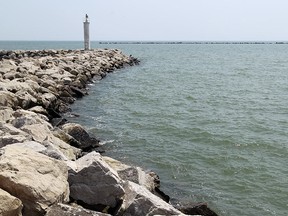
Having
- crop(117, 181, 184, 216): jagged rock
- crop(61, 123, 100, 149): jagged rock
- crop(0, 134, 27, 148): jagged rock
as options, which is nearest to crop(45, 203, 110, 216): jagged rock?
crop(117, 181, 184, 216): jagged rock

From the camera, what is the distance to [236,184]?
902cm

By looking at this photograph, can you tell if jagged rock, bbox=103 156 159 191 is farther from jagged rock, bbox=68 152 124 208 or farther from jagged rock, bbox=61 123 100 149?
jagged rock, bbox=61 123 100 149

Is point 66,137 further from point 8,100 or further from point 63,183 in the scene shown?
point 63,183

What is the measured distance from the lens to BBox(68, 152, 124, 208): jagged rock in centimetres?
597

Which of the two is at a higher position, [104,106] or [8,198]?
[8,198]

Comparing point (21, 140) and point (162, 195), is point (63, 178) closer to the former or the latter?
point (21, 140)

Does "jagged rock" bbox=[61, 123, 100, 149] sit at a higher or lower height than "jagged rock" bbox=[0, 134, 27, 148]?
lower

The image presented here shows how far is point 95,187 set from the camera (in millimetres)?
5969

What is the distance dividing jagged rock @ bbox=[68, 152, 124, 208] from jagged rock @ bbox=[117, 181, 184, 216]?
0.59 feet

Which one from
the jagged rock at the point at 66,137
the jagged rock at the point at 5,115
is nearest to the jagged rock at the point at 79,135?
the jagged rock at the point at 66,137

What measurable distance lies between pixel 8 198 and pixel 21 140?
2.42 meters

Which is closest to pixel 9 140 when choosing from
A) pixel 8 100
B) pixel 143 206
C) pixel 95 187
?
pixel 95 187

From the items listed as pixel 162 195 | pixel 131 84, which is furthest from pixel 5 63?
pixel 162 195

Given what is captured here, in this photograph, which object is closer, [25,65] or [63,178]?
[63,178]
